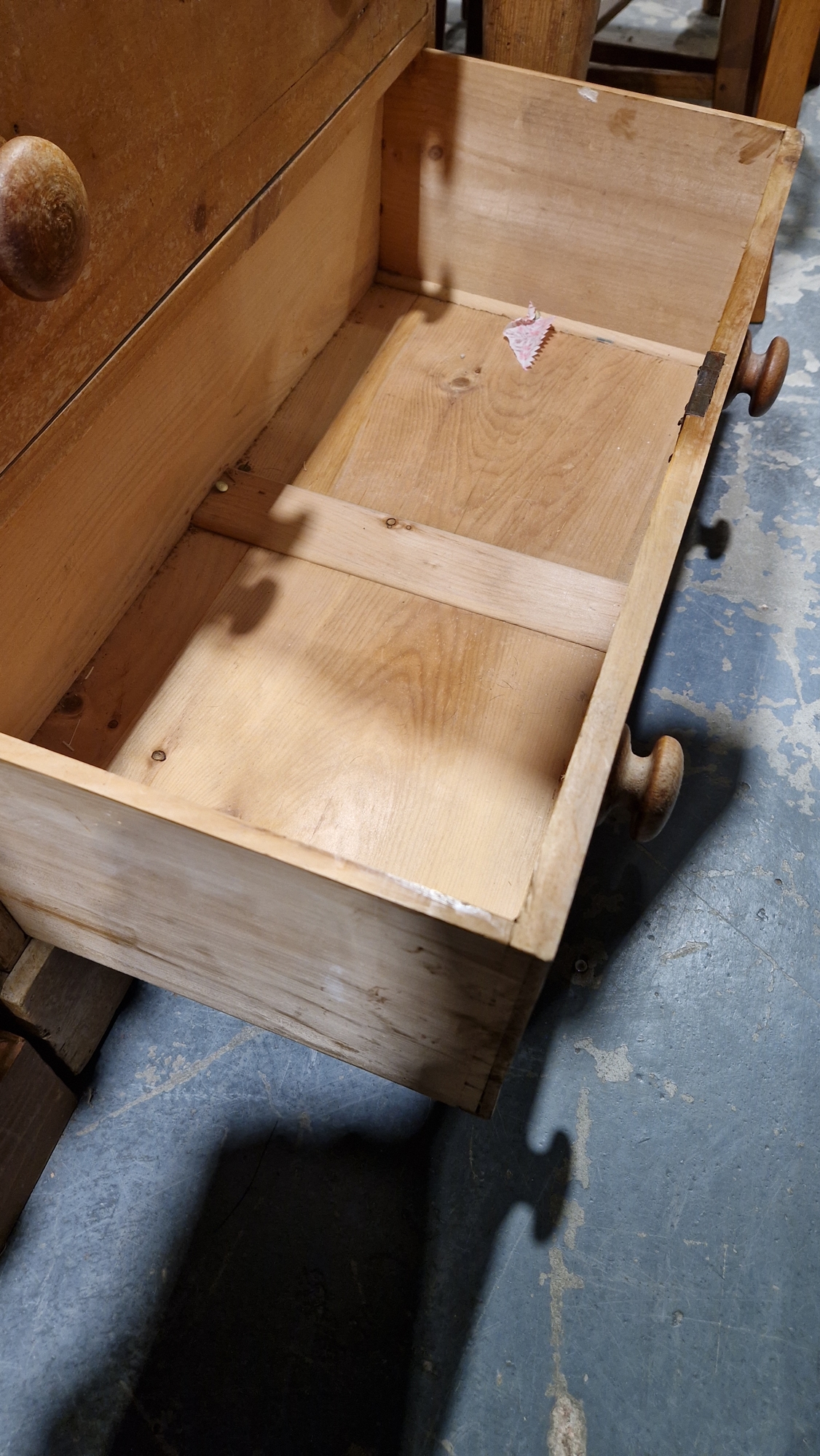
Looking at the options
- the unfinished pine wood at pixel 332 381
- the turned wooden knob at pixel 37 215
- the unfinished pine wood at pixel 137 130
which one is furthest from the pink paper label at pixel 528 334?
the turned wooden knob at pixel 37 215

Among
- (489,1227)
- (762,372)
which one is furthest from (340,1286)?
(762,372)

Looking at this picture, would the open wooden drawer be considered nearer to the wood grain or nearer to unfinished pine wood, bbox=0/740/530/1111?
unfinished pine wood, bbox=0/740/530/1111

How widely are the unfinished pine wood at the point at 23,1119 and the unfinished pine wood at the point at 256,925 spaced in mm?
186

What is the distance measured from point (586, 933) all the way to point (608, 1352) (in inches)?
19.2

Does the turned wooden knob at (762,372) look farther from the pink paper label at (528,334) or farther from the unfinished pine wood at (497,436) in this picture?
the pink paper label at (528,334)

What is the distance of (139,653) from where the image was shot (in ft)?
3.55

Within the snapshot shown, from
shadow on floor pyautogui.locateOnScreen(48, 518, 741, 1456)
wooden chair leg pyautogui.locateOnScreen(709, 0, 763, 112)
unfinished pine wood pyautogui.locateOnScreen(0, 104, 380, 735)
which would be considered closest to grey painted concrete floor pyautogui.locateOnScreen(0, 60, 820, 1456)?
shadow on floor pyautogui.locateOnScreen(48, 518, 741, 1456)

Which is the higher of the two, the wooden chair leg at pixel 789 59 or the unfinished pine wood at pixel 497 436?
the wooden chair leg at pixel 789 59

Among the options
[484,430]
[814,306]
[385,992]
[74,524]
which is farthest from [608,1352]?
[814,306]

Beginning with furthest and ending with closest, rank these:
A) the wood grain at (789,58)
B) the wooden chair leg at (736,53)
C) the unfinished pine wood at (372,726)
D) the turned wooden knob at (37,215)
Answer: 1. the wooden chair leg at (736,53)
2. the wood grain at (789,58)
3. the unfinished pine wood at (372,726)
4. the turned wooden knob at (37,215)

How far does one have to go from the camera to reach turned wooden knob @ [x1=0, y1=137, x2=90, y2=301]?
0.55 metres

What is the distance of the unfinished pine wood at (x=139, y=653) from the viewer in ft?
3.32

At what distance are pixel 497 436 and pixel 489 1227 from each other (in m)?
1.03

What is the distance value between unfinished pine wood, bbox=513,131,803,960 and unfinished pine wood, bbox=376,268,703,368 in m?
0.34
